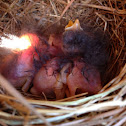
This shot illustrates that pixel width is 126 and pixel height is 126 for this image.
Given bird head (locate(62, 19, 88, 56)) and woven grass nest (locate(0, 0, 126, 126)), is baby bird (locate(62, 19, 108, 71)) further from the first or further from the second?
woven grass nest (locate(0, 0, 126, 126))

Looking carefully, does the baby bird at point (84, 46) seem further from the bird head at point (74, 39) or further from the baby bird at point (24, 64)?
the baby bird at point (24, 64)

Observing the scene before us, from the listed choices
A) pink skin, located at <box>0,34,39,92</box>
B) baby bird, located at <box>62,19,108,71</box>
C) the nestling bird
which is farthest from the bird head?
pink skin, located at <box>0,34,39,92</box>

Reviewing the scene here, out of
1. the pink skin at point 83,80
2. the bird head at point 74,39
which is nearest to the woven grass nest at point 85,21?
the pink skin at point 83,80

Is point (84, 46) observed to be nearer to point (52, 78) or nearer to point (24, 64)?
point (52, 78)

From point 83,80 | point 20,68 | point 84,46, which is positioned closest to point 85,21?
point 84,46

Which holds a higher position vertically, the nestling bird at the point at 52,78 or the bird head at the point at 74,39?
the bird head at the point at 74,39
